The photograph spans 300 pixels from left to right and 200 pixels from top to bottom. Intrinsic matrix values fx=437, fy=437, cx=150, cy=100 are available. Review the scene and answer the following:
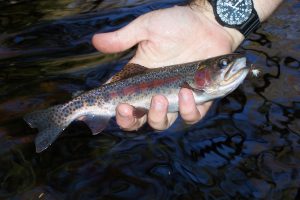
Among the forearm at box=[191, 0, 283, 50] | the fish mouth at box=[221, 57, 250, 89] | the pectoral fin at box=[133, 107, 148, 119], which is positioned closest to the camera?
the fish mouth at box=[221, 57, 250, 89]

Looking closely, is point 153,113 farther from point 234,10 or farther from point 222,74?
point 234,10

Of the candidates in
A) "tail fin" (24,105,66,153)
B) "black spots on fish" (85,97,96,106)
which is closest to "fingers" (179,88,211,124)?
"black spots on fish" (85,97,96,106)

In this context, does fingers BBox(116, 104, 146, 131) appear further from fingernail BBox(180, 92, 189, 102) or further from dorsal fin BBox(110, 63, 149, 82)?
fingernail BBox(180, 92, 189, 102)

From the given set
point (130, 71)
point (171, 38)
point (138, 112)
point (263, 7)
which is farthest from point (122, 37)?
point (263, 7)

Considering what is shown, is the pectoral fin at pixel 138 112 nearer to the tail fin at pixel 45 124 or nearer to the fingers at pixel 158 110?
the fingers at pixel 158 110

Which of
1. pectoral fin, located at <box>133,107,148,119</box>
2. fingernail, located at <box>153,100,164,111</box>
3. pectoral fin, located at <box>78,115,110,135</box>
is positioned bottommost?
pectoral fin, located at <box>78,115,110,135</box>

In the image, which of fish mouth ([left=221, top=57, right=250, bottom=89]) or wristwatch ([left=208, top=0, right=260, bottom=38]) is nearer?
fish mouth ([left=221, top=57, right=250, bottom=89])

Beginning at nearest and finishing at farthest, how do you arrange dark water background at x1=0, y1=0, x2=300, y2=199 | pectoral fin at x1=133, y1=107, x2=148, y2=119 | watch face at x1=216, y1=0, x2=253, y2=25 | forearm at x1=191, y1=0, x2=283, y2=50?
pectoral fin at x1=133, y1=107, x2=148, y2=119, dark water background at x1=0, y1=0, x2=300, y2=199, watch face at x1=216, y1=0, x2=253, y2=25, forearm at x1=191, y1=0, x2=283, y2=50
